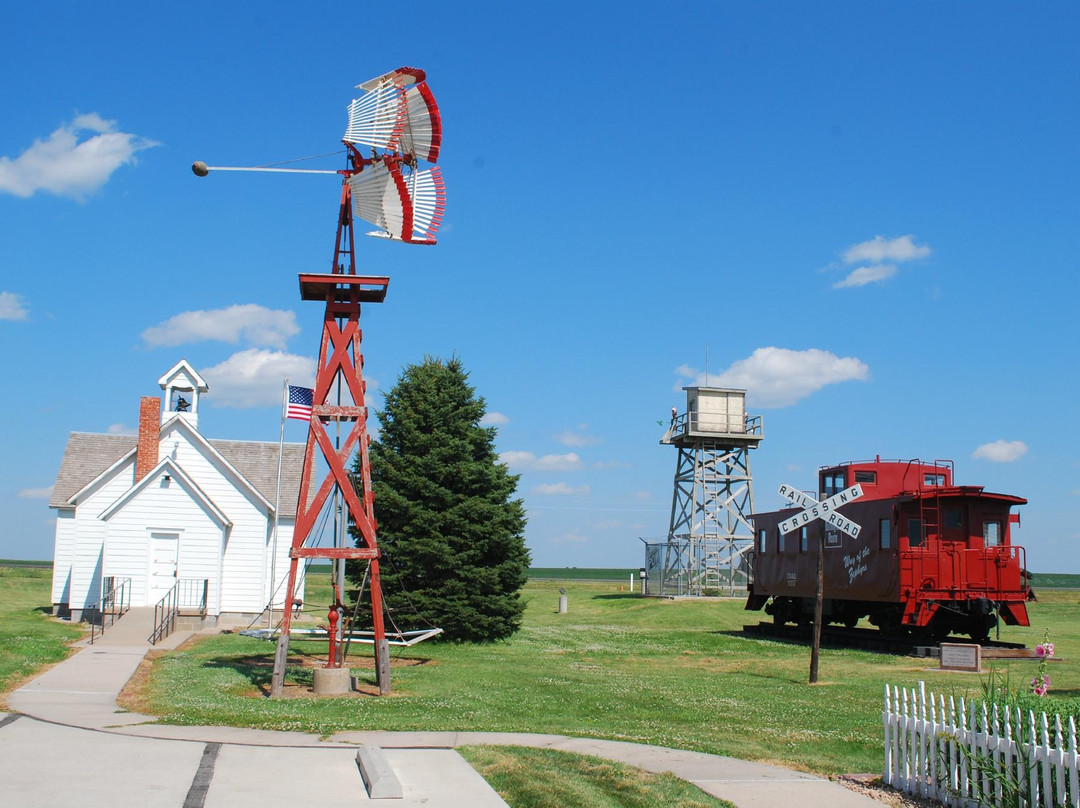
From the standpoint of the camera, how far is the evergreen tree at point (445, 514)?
24.9 m

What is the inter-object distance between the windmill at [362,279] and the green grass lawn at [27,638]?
475cm

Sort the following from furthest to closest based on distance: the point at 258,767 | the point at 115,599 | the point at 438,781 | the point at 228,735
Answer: the point at 115,599
the point at 228,735
the point at 258,767
the point at 438,781

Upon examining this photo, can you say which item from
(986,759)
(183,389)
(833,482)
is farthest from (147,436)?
(986,759)

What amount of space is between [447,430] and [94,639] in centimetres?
969

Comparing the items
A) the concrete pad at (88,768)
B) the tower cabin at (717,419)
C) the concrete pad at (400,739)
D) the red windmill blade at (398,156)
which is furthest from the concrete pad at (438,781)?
the tower cabin at (717,419)

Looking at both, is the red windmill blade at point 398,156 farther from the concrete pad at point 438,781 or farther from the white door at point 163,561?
the white door at point 163,561

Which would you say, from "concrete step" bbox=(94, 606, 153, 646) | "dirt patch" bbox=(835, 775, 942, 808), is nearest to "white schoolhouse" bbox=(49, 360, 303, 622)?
"concrete step" bbox=(94, 606, 153, 646)

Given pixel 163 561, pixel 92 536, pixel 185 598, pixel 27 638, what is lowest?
pixel 27 638

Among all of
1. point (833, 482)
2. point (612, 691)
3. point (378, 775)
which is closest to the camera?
point (378, 775)

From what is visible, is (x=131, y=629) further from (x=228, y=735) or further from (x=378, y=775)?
(x=378, y=775)

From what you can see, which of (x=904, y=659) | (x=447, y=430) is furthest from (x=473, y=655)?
(x=904, y=659)

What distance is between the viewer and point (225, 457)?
114 feet

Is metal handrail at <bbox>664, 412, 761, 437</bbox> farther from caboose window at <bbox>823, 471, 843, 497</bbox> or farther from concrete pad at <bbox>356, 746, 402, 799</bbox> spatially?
concrete pad at <bbox>356, 746, 402, 799</bbox>

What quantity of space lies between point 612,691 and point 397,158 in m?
9.37
